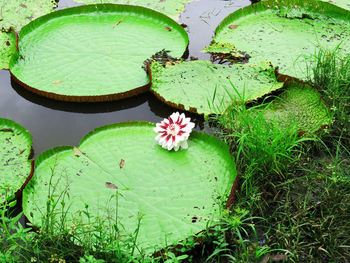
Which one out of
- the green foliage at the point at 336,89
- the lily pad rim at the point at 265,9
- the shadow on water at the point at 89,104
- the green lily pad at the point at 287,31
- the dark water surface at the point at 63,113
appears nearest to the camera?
the green foliage at the point at 336,89

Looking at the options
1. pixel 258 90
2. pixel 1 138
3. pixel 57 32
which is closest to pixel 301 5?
pixel 258 90

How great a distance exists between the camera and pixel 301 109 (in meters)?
2.98

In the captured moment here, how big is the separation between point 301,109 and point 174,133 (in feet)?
3.40

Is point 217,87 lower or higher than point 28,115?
higher

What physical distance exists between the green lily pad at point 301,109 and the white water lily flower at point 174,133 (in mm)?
623

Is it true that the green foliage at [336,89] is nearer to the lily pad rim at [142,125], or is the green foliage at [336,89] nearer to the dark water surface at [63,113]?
the lily pad rim at [142,125]

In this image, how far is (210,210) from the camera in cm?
231

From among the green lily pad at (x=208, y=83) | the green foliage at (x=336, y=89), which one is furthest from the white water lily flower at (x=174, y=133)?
the green foliage at (x=336, y=89)

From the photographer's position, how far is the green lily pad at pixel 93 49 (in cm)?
321

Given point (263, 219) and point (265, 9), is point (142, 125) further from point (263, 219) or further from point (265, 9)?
point (265, 9)

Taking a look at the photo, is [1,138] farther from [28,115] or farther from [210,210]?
[210,210]

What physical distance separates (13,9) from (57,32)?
2.68 ft

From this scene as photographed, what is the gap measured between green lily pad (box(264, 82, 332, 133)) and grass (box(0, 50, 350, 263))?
86 millimetres

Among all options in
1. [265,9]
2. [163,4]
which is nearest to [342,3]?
[265,9]
